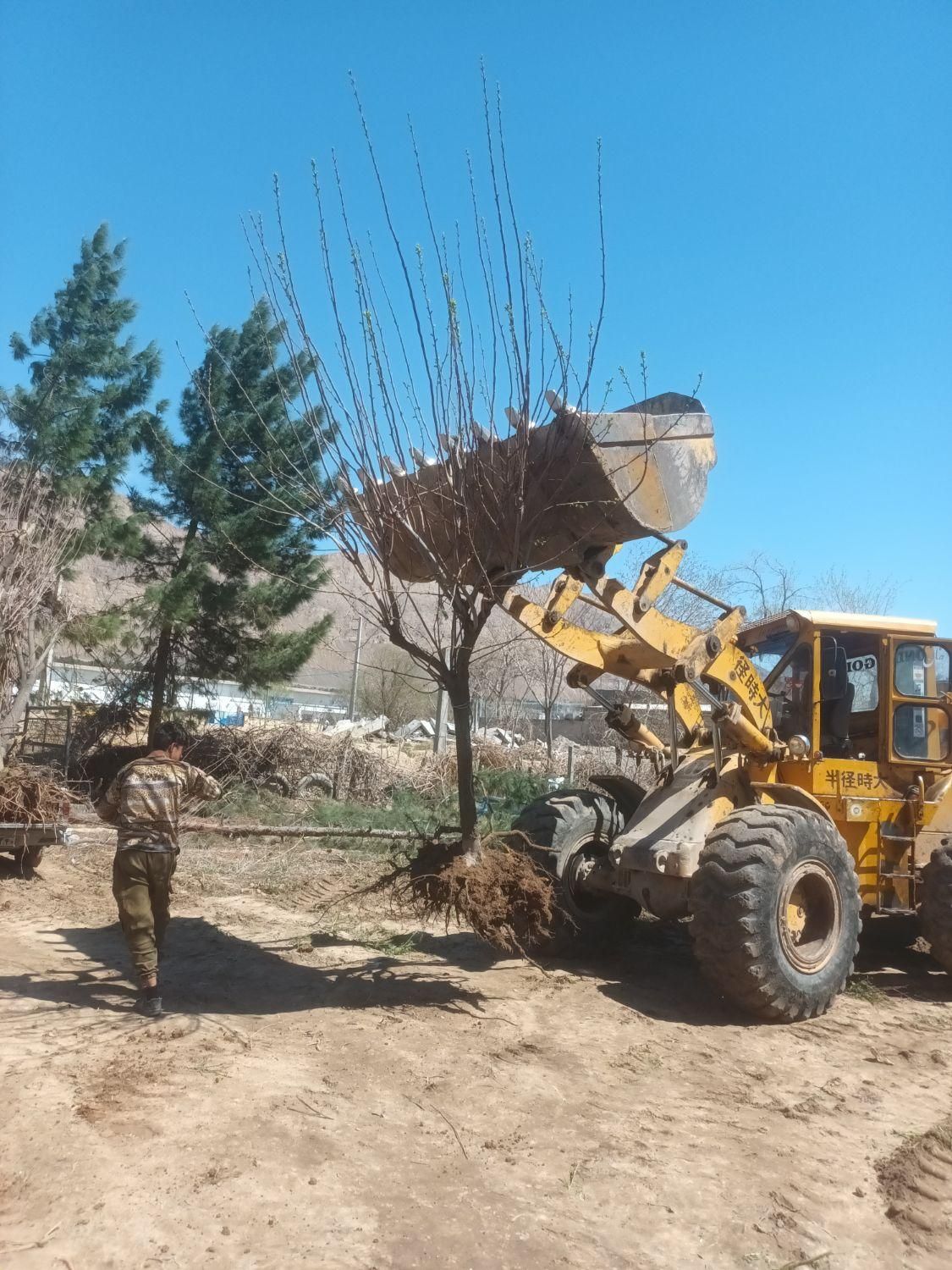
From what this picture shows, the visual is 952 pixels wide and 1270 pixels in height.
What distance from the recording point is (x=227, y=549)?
15.5 metres

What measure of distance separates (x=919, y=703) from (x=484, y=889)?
3.93m

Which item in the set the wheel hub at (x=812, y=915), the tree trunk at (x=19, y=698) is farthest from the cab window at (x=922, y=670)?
the tree trunk at (x=19, y=698)

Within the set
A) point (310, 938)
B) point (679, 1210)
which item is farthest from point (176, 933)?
point (679, 1210)

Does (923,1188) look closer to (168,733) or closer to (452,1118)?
(452,1118)

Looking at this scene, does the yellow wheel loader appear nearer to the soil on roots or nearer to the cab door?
the cab door

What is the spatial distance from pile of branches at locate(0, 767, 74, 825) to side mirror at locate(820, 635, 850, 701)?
23.4 feet

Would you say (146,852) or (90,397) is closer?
(146,852)

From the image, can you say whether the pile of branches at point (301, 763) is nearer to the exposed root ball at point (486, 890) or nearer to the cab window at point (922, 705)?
the cab window at point (922, 705)

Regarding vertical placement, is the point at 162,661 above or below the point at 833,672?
above

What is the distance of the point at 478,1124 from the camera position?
425 centimetres

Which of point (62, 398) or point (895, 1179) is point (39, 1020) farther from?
point (62, 398)

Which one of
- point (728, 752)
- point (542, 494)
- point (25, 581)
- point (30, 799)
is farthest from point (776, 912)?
point (25, 581)

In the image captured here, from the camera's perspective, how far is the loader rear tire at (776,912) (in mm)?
5863

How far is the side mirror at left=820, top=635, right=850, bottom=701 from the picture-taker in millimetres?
7270
